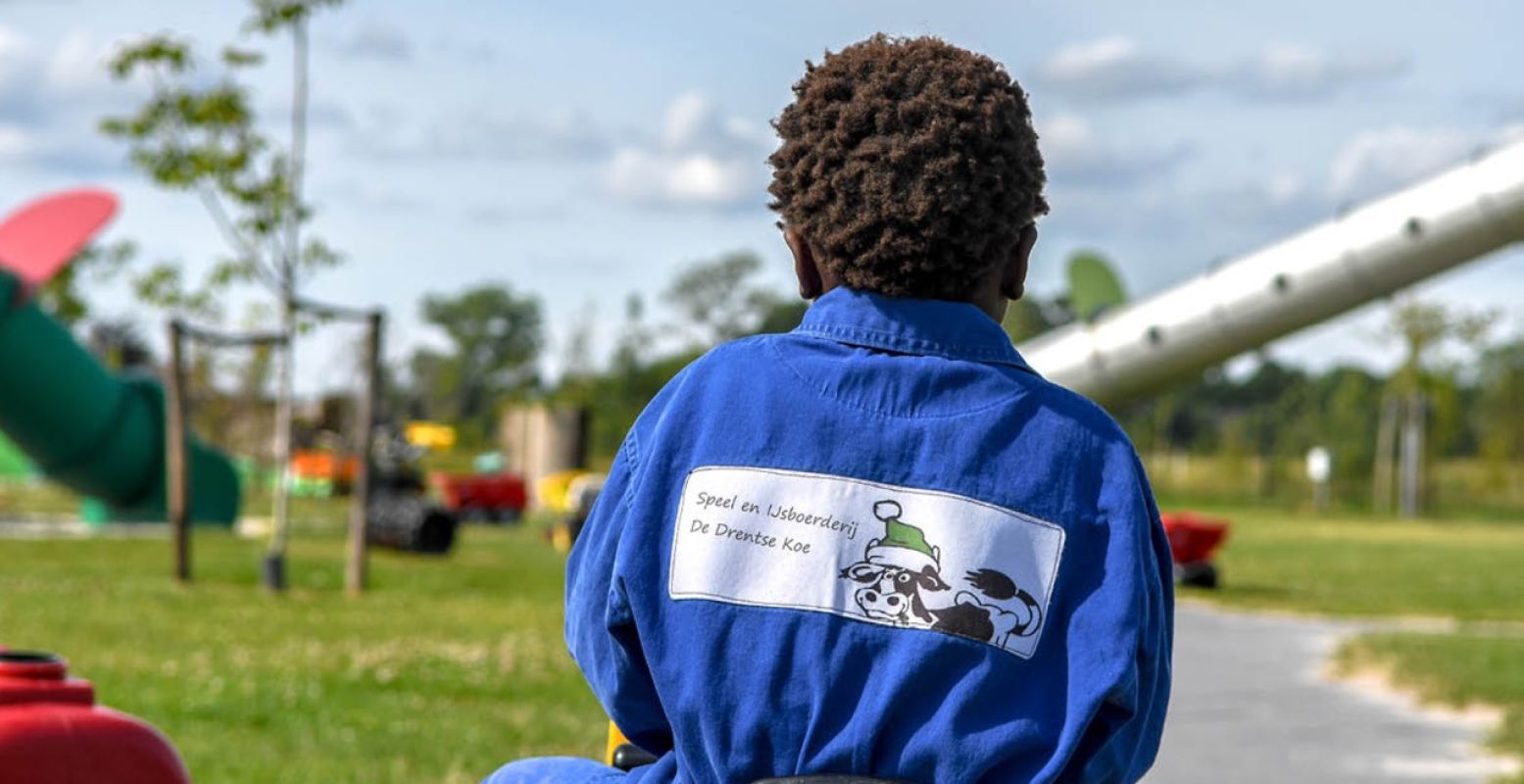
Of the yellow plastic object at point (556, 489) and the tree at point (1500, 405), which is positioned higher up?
the tree at point (1500, 405)

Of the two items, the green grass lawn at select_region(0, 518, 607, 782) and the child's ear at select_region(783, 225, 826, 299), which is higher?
the child's ear at select_region(783, 225, 826, 299)

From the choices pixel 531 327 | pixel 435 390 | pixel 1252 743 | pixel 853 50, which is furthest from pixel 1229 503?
pixel 853 50

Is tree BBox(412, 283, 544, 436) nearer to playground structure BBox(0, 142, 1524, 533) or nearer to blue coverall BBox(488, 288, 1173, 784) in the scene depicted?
playground structure BBox(0, 142, 1524, 533)

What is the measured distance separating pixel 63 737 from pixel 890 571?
155cm

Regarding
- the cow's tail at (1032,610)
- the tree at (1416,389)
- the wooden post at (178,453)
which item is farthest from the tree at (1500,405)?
the cow's tail at (1032,610)

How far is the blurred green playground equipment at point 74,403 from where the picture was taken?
22.0 metres

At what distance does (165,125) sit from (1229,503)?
168ft

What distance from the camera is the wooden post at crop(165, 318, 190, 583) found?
600 inches

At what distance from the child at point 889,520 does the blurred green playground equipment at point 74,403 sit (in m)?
20.9

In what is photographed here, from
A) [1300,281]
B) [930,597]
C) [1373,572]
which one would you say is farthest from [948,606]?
[1373,572]

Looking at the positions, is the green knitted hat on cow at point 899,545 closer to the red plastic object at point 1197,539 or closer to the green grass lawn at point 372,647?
the green grass lawn at point 372,647

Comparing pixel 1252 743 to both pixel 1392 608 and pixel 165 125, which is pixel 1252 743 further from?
pixel 165 125

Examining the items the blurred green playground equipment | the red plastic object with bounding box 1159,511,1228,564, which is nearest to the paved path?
the red plastic object with bounding box 1159,511,1228,564

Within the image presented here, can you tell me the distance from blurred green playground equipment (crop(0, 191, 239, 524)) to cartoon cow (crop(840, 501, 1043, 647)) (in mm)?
21043
